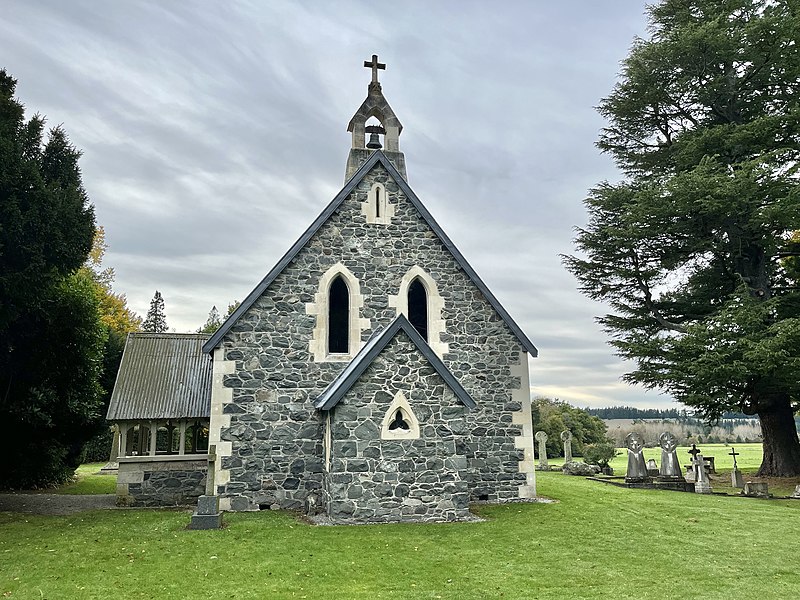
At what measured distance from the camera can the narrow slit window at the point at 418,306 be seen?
14617 mm

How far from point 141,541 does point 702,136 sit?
20.6 meters

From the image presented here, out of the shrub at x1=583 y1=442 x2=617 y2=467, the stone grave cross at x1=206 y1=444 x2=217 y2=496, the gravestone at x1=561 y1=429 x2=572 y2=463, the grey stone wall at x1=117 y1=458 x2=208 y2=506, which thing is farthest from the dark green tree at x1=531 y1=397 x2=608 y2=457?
the stone grave cross at x1=206 y1=444 x2=217 y2=496

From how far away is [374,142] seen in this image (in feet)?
54.4

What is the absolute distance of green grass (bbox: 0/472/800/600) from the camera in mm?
7316

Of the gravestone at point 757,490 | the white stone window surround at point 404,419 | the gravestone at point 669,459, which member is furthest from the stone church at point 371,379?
the gravestone at point 669,459

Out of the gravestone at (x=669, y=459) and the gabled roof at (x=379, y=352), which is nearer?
the gabled roof at (x=379, y=352)

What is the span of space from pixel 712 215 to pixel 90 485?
24.1m

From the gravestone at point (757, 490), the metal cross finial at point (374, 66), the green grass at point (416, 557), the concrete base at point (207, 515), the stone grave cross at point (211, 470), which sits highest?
the metal cross finial at point (374, 66)

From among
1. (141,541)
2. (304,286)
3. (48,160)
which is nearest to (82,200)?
(48,160)

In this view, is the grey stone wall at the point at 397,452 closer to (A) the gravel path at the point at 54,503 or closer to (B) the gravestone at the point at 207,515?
(B) the gravestone at the point at 207,515

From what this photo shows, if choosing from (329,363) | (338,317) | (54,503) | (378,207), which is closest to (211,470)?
(329,363)

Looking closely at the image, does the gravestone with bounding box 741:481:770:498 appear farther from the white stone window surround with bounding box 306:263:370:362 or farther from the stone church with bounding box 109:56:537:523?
the white stone window surround with bounding box 306:263:370:362

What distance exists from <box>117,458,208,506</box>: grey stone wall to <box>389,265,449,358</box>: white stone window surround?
21.5 ft

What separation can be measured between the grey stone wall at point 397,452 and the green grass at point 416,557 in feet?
1.74
